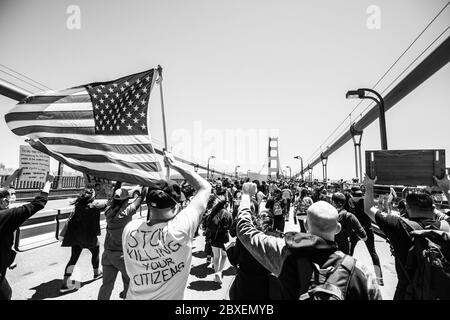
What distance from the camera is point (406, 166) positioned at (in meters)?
3.26

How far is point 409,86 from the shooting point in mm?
29391

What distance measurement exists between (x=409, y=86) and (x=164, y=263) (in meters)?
36.8

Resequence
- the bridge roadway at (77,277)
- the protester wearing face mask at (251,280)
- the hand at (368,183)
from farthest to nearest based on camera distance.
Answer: the bridge roadway at (77,277), the hand at (368,183), the protester wearing face mask at (251,280)

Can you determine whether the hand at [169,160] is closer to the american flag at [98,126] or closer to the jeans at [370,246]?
the american flag at [98,126]

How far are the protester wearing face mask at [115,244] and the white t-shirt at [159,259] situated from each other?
1.66m

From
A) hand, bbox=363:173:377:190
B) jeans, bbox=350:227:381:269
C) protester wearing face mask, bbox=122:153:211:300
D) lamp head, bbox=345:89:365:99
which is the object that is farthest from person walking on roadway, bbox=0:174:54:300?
lamp head, bbox=345:89:365:99

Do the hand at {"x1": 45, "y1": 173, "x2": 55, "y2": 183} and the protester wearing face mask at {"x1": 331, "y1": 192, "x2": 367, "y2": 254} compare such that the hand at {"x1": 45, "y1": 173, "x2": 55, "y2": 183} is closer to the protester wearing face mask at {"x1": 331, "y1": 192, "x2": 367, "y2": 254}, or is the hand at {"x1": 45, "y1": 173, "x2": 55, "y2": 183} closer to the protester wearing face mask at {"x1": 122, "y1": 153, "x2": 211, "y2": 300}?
the protester wearing face mask at {"x1": 122, "y1": 153, "x2": 211, "y2": 300}

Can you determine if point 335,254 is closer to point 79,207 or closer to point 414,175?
point 414,175

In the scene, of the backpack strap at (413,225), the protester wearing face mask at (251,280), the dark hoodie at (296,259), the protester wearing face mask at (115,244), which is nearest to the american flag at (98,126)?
the protester wearing face mask at (115,244)

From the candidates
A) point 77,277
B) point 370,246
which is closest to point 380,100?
point 370,246

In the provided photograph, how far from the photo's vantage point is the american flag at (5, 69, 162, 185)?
11.8ft

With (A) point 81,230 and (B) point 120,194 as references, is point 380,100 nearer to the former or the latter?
(B) point 120,194

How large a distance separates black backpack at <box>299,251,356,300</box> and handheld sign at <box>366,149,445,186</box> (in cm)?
188

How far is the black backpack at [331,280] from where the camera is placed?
136 cm
